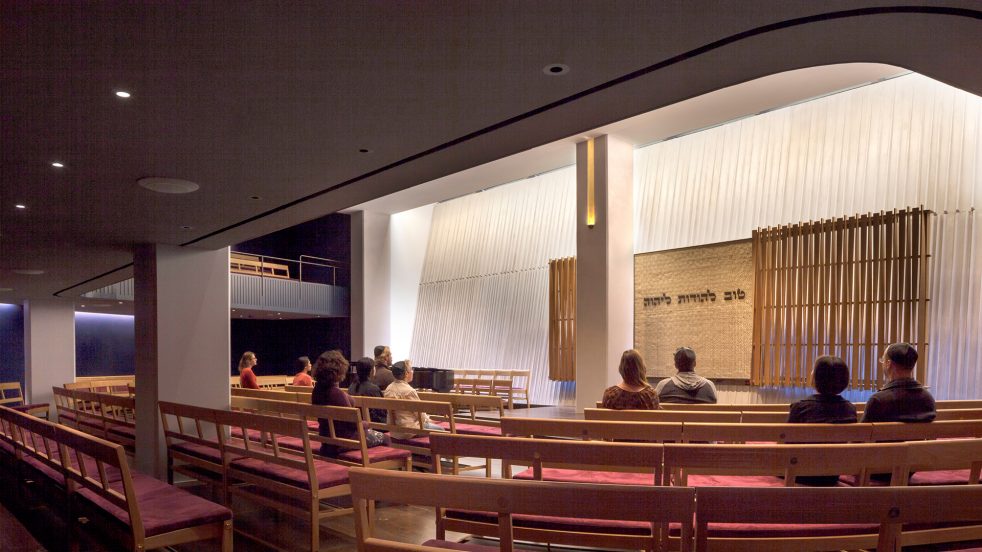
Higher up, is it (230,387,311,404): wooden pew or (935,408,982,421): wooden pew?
(935,408,982,421): wooden pew

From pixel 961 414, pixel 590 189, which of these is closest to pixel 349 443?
pixel 961 414

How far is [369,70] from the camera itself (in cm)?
270

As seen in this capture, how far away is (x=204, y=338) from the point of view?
6.80 m

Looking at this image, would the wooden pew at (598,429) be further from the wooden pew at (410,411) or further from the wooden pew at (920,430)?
the wooden pew at (410,411)

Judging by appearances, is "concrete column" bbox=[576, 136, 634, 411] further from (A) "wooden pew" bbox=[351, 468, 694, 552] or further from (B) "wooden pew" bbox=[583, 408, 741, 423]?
(A) "wooden pew" bbox=[351, 468, 694, 552]

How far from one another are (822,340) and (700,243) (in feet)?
8.15

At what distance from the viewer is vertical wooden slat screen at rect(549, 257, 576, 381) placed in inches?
460

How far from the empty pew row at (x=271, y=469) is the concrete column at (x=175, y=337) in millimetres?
1550

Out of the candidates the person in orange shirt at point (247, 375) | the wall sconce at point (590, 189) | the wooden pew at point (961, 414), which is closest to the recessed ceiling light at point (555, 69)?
the wooden pew at point (961, 414)

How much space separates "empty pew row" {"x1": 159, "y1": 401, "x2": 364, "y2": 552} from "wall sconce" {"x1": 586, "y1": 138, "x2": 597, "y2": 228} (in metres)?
6.34

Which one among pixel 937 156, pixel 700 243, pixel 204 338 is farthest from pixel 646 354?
pixel 204 338

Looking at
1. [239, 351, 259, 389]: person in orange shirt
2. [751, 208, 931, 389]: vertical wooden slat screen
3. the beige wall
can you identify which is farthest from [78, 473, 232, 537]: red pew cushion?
the beige wall

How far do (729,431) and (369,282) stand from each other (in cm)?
1363

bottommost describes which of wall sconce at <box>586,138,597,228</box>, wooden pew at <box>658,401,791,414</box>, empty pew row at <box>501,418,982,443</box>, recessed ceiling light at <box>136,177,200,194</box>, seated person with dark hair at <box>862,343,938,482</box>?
wooden pew at <box>658,401,791,414</box>
